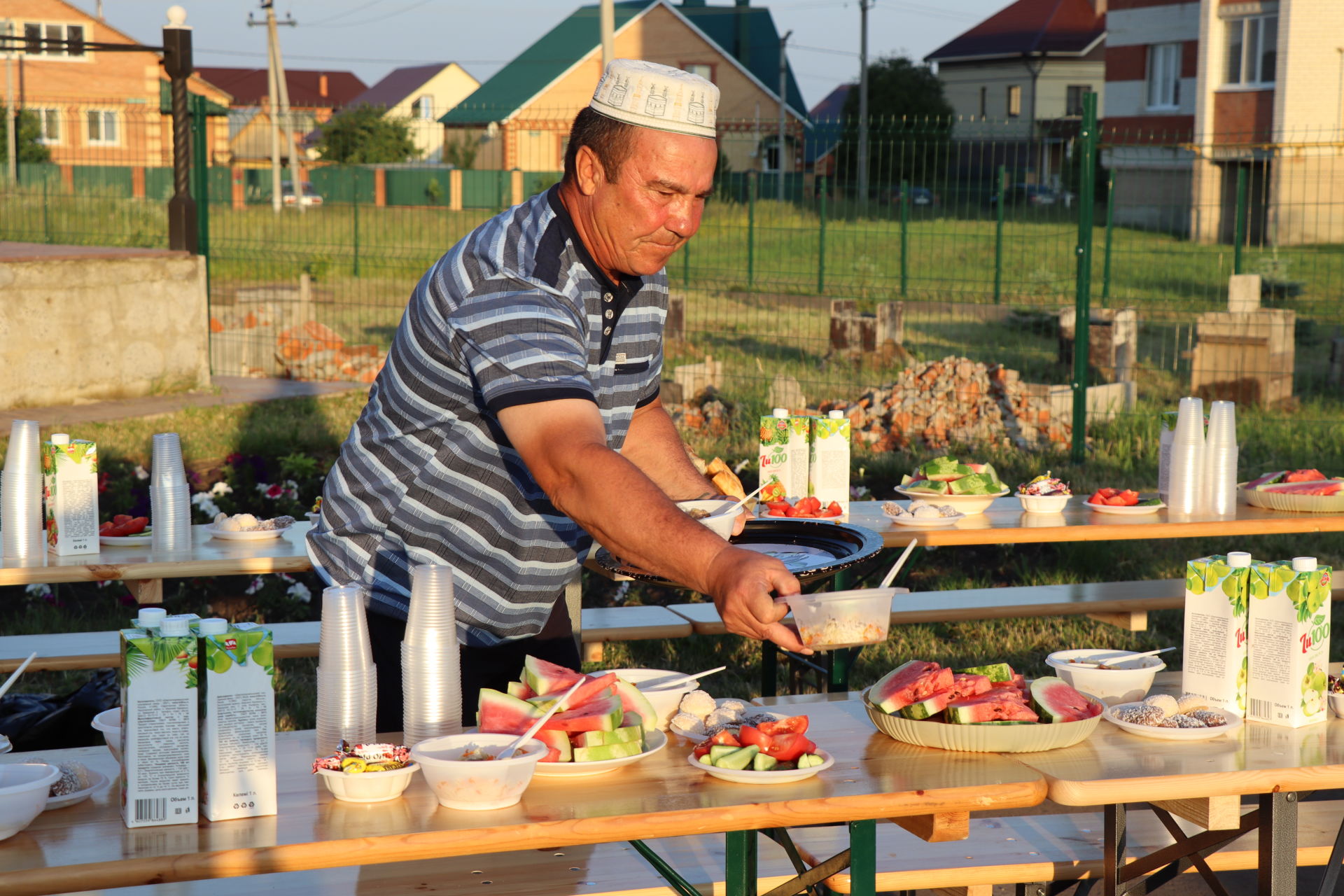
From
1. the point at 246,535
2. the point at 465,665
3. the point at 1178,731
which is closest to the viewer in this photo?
the point at 1178,731

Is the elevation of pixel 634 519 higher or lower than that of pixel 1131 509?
higher

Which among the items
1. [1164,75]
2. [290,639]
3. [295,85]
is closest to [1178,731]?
[290,639]

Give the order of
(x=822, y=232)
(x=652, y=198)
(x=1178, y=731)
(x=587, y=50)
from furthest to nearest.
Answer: (x=587, y=50), (x=822, y=232), (x=652, y=198), (x=1178, y=731)

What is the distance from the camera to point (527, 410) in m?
2.69

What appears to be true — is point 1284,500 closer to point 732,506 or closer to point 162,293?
point 732,506

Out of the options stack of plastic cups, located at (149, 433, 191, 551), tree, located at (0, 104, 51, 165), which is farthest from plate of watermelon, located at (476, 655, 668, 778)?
tree, located at (0, 104, 51, 165)

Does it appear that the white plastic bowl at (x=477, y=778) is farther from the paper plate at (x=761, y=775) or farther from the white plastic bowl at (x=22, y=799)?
the white plastic bowl at (x=22, y=799)

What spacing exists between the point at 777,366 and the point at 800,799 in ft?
34.5

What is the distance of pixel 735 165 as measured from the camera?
116ft

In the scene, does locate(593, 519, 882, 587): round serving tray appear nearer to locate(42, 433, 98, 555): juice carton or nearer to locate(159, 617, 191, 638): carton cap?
locate(159, 617, 191, 638): carton cap

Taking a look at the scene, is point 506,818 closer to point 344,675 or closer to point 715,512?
point 344,675

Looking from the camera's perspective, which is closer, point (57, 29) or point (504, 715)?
point (504, 715)

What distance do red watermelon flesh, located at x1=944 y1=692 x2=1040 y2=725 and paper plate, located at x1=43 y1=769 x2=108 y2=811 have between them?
1.55 m

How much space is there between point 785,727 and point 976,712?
0.39 metres
